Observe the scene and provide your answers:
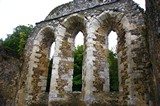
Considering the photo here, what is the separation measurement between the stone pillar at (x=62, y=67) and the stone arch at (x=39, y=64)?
0.64 metres

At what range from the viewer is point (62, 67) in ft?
26.2

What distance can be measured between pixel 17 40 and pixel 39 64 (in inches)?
373

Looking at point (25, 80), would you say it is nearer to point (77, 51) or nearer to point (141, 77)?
point (141, 77)

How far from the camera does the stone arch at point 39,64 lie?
827 cm

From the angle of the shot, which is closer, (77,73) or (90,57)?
(90,57)

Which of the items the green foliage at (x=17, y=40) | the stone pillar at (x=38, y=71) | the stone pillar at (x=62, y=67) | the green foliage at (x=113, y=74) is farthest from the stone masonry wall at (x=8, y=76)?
the green foliage at (x=113, y=74)

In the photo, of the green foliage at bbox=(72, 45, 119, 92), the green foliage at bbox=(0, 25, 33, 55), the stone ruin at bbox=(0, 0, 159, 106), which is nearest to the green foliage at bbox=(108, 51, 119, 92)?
the green foliage at bbox=(72, 45, 119, 92)

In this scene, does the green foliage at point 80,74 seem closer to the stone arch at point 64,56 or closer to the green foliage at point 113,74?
the green foliage at point 113,74

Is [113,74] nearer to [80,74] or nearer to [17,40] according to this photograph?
[80,74]

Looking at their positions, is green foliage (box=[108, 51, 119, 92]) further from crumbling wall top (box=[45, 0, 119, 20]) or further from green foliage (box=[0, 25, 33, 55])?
green foliage (box=[0, 25, 33, 55])

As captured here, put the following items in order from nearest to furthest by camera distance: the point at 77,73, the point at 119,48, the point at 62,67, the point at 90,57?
the point at 119,48
the point at 90,57
the point at 62,67
the point at 77,73

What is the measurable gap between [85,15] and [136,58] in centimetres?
290

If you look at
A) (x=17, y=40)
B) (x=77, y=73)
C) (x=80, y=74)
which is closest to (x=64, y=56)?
(x=80, y=74)

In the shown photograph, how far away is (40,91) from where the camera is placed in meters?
8.27
